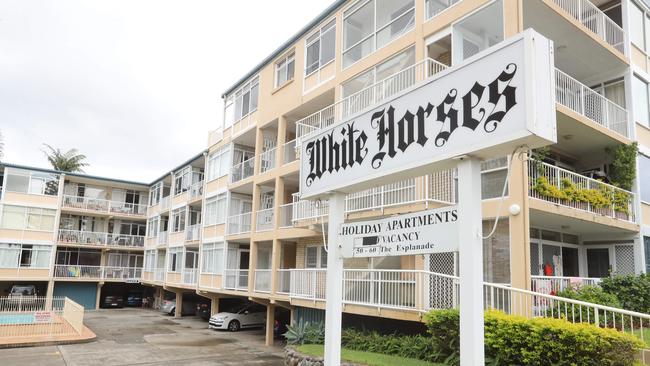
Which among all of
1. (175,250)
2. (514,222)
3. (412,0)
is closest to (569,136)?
(514,222)

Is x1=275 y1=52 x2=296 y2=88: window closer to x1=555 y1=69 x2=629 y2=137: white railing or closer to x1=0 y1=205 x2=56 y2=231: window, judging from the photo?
x1=555 y1=69 x2=629 y2=137: white railing

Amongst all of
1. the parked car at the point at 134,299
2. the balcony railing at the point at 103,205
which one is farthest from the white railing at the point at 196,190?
the parked car at the point at 134,299

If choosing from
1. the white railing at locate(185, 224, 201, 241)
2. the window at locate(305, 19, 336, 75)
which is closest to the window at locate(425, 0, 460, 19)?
the window at locate(305, 19, 336, 75)

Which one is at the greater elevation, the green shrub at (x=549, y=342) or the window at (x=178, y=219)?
the window at (x=178, y=219)

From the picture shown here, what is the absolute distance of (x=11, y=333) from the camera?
21.3m

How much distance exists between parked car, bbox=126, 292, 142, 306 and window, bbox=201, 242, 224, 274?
18371 millimetres

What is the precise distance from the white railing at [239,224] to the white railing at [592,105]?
15.8 metres

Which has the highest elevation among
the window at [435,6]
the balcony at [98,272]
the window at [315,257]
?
the window at [435,6]

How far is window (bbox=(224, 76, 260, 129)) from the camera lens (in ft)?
84.4

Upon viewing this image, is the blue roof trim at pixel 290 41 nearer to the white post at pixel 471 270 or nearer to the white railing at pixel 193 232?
the white railing at pixel 193 232

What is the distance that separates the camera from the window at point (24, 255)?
34688mm

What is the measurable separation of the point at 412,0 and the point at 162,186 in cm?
3109

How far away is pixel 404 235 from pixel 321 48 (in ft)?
51.6

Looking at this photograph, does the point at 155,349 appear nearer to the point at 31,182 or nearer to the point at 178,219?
the point at 178,219
